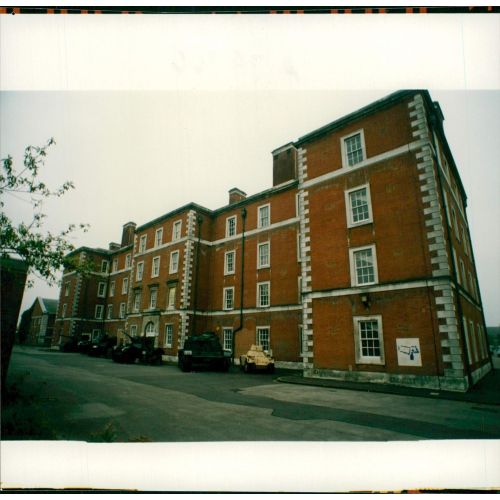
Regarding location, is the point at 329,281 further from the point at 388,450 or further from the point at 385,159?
the point at 388,450

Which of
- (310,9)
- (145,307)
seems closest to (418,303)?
(310,9)

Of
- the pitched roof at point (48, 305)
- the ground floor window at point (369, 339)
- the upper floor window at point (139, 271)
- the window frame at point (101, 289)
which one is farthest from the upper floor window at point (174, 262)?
the pitched roof at point (48, 305)

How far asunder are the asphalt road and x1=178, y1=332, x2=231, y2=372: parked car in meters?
7.45

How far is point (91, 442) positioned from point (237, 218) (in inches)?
913

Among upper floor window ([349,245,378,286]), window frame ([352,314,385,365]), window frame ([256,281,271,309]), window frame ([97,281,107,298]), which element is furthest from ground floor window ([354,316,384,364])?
window frame ([97,281,107,298])

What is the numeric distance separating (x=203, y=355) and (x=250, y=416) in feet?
38.8

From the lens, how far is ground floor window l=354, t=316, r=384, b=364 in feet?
41.0

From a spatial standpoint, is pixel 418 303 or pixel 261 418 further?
pixel 418 303

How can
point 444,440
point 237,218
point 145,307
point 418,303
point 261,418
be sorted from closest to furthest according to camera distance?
point 444,440
point 261,418
point 418,303
point 237,218
point 145,307

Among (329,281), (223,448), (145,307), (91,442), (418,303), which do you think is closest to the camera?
(91,442)

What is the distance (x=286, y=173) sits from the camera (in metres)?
24.2

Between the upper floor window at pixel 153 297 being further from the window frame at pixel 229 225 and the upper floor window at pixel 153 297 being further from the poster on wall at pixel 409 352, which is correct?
the poster on wall at pixel 409 352

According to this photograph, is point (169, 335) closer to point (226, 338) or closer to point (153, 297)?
point (153, 297)

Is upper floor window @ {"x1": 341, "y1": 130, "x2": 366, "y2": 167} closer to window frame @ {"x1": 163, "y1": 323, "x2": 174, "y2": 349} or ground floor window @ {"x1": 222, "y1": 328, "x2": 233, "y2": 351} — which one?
ground floor window @ {"x1": 222, "y1": 328, "x2": 233, "y2": 351}
